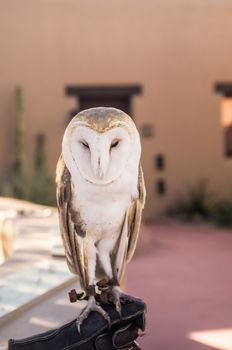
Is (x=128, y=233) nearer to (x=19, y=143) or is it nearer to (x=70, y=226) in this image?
(x=70, y=226)

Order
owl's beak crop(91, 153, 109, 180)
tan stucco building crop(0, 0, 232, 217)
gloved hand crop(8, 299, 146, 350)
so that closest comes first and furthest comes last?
owl's beak crop(91, 153, 109, 180) < gloved hand crop(8, 299, 146, 350) < tan stucco building crop(0, 0, 232, 217)

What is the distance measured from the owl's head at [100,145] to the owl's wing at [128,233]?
0.23 metres

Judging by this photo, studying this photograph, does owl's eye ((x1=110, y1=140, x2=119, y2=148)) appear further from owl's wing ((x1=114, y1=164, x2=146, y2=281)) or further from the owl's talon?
the owl's talon

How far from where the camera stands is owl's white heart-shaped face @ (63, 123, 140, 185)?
2.20m

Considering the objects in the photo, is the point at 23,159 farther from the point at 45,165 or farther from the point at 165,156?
the point at 165,156

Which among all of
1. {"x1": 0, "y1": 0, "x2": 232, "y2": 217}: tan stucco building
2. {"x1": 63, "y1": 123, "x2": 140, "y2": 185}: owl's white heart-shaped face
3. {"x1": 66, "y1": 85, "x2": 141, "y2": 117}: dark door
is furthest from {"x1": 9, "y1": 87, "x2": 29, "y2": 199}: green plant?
{"x1": 63, "y1": 123, "x2": 140, "y2": 185}: owl's white heart-shaped face

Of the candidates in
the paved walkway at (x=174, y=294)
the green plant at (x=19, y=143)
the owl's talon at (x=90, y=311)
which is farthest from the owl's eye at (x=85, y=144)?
the green plant at (x=19, y=143)

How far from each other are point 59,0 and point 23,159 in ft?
8.57

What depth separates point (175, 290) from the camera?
5.11 metres

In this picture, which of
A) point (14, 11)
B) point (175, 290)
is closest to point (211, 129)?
point (14, 11)

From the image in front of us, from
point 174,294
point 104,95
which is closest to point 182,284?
point 174,294

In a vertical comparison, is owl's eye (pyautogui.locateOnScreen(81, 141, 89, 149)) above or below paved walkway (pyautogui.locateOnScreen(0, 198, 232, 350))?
above

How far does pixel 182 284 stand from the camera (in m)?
5.33

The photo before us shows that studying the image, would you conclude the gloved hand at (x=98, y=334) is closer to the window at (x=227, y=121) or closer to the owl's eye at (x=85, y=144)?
the owl's eye at (x=85, y=144)
